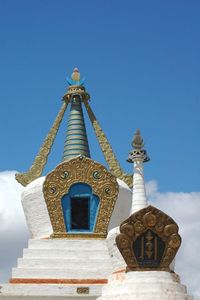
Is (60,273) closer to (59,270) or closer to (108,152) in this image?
(59,270)

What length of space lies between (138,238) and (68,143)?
10385mm

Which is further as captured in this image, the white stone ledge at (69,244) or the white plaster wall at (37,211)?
the white plaster wall at (37,211)

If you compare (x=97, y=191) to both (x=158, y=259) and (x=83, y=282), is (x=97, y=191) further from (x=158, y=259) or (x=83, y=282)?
(x=158, y=259)

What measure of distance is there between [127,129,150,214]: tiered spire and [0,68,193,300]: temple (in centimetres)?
3

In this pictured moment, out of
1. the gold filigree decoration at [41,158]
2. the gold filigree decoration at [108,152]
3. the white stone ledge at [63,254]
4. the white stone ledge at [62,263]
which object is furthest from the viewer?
the gold filigree decoration at [108,152]

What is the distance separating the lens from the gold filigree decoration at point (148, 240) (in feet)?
63.0

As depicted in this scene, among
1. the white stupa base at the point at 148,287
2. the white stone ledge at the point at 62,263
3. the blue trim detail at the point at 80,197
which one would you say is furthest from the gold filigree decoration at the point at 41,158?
the white stupa base at the point at 148,287

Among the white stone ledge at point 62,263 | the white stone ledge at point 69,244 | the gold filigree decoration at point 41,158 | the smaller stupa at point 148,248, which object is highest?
the gold filigree decoration at point 41,158

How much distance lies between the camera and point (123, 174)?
28531 mm

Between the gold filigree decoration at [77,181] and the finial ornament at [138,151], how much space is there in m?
3.35

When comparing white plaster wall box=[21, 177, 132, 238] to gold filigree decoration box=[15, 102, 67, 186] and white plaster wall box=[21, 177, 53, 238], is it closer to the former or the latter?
white plaster wall box=[21, 177, 53, 238]

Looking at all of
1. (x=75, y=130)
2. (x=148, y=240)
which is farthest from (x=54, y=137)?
(x=148, y=240)

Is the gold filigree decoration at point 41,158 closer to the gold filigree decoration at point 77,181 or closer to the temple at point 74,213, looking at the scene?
the temple at point 74,213

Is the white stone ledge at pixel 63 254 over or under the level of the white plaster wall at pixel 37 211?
under
